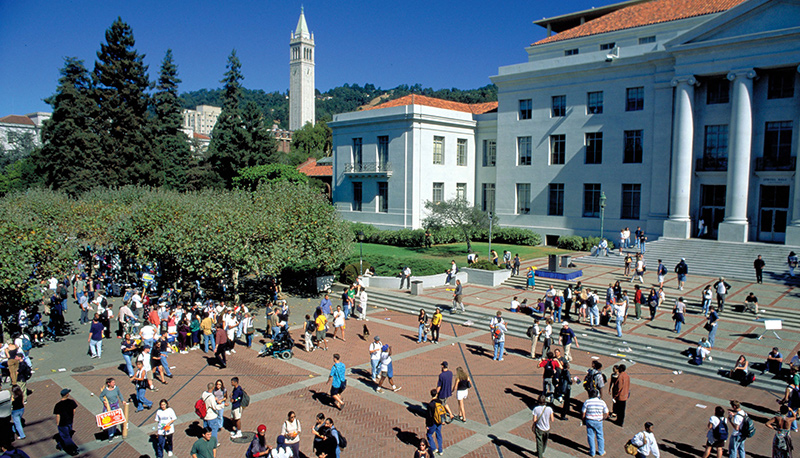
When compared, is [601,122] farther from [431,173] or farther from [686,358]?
[686,358]

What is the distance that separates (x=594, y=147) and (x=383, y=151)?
18976 mm

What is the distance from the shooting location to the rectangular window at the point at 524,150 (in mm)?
46250

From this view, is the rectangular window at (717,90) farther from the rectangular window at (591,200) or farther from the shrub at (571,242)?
the shrub at (571,242)

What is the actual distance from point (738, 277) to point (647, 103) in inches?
605

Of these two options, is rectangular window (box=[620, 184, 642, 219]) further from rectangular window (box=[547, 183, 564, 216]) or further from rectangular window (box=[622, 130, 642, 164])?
rectangular window (box=[547, 183, 564, 216])

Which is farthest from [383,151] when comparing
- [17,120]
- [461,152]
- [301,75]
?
[17,120]

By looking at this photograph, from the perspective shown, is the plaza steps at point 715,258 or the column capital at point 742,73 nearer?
the plaza steps at point 715,258

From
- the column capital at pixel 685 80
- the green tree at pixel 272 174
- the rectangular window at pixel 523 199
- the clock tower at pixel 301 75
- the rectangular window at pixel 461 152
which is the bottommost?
the rectangular window at pixel 523 199

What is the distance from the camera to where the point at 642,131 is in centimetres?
3975

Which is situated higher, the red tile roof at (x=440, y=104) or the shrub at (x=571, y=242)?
the red tile roof at (x=440, y=104)

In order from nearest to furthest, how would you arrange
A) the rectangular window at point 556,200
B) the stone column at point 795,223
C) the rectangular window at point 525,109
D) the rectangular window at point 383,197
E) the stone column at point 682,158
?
1. the stone column at point 795,223
2. the stone column at point 682,158
3. the rectangular window at point 556,200
4. the rectangular window at point 525,109
5. the rectangular window at point 383,197

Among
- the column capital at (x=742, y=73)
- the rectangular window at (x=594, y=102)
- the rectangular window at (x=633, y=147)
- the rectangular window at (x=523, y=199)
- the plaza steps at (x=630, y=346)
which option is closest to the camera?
the plaza steps at (x=630, y=346)

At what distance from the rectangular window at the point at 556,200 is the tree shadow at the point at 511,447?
1333 inches

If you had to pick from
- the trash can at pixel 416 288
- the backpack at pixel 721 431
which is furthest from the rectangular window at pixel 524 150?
the backpack at pixel 721 431
